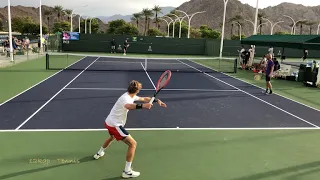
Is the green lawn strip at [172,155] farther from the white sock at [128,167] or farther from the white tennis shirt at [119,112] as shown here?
the white tennis shirt at [119,112]

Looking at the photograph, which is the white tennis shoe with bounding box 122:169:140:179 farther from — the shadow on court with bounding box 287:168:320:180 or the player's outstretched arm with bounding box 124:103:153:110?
the shadow on court with bounding box 287:168:320:180

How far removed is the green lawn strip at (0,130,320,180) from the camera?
6.27 m

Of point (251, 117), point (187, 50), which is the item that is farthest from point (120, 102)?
point (187, 50)

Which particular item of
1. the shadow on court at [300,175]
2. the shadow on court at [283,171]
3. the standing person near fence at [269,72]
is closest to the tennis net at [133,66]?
the standing person near fence at [269,72]

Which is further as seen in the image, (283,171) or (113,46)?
(113,46)

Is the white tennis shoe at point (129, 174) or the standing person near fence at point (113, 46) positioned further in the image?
the standing person near fence at point (113, 46)

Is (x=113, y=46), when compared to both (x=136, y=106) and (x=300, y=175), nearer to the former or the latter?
(x=136, y=106)

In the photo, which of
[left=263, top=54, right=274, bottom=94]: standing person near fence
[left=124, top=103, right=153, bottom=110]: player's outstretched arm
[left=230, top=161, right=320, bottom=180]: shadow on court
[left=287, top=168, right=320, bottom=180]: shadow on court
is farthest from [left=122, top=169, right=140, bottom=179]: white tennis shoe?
[left=263, top=54, right=274, bottom=94]: standing person near fence

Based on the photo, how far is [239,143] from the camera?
8188mm

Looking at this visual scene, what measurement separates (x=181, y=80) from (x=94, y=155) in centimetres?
1306

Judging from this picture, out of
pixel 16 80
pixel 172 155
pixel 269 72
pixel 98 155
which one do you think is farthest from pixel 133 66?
pixel 98 155

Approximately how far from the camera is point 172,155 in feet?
23.8

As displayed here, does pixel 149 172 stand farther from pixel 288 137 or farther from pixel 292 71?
pixel 292 71

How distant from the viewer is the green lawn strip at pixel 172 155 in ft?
20.6
